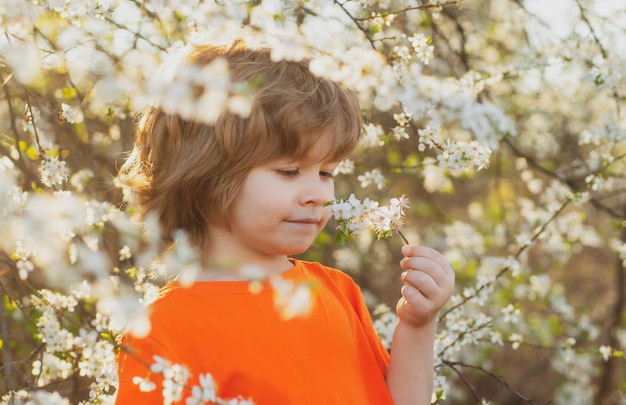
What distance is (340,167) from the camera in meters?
2.38

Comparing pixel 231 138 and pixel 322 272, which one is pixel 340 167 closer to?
pixel 322 272

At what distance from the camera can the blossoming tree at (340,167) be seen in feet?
4.66

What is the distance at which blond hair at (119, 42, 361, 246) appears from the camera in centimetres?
157

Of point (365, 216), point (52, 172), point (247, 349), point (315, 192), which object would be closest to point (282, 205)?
point (315, 192)

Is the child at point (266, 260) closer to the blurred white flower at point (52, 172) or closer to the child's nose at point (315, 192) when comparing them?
the child's nose at point (315, 192)

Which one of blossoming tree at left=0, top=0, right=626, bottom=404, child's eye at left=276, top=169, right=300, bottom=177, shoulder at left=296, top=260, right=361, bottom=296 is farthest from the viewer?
shoulder at left=296, top=260, right=361, bottom=296

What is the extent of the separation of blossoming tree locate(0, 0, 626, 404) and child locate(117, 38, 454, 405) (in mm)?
76

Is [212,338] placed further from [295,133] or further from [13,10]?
[13,10]

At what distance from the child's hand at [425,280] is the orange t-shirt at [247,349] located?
0.60ft

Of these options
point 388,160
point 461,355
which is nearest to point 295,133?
point 388,160

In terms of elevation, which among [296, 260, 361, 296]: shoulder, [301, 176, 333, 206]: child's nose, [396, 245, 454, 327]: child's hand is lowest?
[296, 260, 361, 296]: shoulder

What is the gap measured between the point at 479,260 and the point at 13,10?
3749mm

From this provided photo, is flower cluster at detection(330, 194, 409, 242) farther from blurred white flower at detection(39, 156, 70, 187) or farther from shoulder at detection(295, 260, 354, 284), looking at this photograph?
blurred white flower at detection(39, 156, 70, 187)

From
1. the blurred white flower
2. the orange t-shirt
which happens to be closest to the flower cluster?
the orange t-shirt
